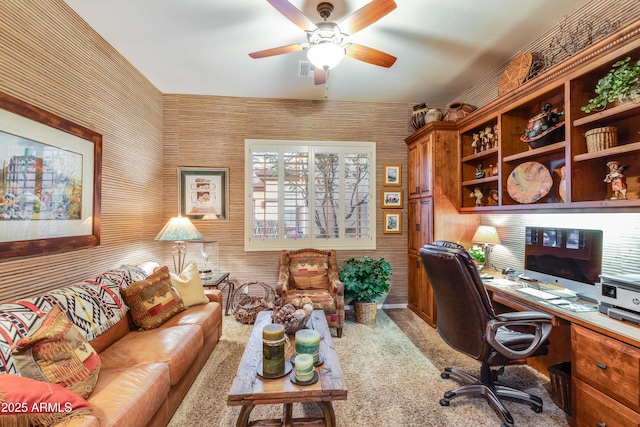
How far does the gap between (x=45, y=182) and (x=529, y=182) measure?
3786 mm

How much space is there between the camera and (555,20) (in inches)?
93.4

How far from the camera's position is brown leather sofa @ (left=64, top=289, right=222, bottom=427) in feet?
4.51

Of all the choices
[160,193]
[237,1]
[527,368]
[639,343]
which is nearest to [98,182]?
[160,193]

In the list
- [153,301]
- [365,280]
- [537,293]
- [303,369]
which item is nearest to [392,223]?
[365,280]

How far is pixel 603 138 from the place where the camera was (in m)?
1.88

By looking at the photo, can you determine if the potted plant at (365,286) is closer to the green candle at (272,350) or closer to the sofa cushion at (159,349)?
the sofa cushion at (159,349)

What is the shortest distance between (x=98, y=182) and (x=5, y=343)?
5.23 feet

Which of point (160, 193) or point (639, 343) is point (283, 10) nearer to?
point (639, 343)

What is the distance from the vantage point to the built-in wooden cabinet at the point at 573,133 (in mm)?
1779

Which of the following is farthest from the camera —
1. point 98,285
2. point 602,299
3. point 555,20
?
point 555,20

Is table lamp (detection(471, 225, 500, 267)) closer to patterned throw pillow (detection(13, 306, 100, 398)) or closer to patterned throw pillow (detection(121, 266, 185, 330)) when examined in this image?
patterned throw pillow (detection(121, 266, 185, 330))

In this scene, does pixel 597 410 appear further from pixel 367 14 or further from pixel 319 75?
pixel 319 75

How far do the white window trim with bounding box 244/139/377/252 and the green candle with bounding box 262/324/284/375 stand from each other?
2443mm

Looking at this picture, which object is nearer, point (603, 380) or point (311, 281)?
point (603, 380)
